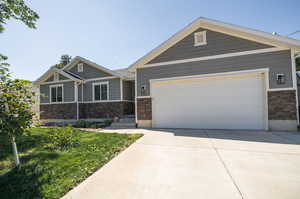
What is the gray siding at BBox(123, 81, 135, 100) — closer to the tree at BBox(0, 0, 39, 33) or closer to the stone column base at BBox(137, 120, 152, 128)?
the stone column base at BBox(137, 120, 152, 128)

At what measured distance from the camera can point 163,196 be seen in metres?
2.00

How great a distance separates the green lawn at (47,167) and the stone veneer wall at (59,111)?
281 inches

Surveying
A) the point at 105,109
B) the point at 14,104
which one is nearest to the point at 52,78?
the point at 105,109

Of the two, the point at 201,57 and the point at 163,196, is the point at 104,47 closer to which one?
the point at 201,57

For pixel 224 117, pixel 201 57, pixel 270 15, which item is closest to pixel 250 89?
pixel 224 117

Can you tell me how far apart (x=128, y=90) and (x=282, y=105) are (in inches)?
373

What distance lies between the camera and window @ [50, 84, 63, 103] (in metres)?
12.0

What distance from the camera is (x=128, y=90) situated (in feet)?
37.9

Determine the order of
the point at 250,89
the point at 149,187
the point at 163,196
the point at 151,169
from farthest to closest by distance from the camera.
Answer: the point at 250,89, the point at 151,169, the point at 149,187, the point at 163,196

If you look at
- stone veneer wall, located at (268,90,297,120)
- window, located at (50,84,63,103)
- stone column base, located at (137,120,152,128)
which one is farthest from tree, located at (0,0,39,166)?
window, located at (50,84,63,103)

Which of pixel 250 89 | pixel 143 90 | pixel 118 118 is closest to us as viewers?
pixel 250 89

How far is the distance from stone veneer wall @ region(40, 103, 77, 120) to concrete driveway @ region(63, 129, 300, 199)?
940 centimetres

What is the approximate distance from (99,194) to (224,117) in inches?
261

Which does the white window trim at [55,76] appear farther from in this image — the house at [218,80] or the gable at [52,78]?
the house at [218,80]
